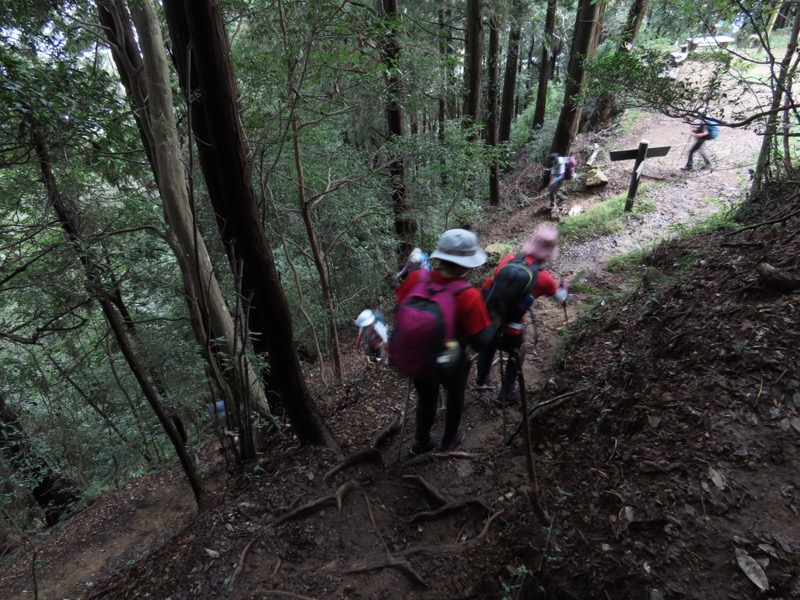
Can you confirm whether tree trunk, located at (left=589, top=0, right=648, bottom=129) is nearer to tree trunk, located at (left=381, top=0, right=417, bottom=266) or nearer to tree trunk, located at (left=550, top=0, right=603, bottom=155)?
tree trunk, located at (left=550, top=0, right=603, bottom=155)

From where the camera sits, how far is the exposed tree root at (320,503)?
128 inches

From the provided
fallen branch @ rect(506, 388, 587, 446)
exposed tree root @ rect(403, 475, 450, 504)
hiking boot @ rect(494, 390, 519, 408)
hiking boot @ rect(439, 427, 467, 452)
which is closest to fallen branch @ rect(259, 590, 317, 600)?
exposed tree root @ rect(403, 475, 450, 504)

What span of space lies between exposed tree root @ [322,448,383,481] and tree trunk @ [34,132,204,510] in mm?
2103

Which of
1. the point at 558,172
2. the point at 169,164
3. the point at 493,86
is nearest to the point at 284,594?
the point at 169,164

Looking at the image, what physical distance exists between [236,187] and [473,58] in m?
10.8

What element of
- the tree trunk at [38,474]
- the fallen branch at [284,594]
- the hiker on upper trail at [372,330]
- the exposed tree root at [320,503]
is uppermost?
the hiker on upper trail at [372,330]

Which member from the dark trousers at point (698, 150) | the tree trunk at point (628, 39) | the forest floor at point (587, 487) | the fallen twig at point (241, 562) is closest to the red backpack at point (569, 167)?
the tree trunk at point (628, 39)

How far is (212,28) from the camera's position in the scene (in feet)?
8.81

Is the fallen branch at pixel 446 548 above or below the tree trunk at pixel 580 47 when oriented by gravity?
below

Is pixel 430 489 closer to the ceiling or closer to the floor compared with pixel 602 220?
closer to the floor

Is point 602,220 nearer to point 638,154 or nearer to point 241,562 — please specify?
point 638,154

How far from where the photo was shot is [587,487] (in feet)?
9.53

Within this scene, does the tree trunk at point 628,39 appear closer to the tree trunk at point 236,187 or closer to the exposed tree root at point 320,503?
the tree trunk at point 236,187

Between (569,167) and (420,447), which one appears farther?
(569,167)
